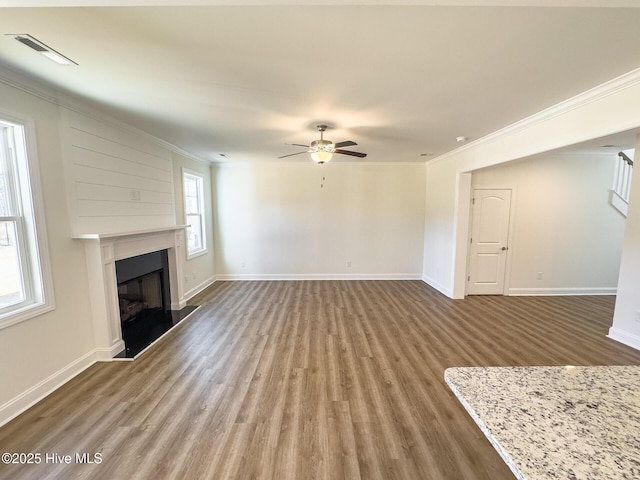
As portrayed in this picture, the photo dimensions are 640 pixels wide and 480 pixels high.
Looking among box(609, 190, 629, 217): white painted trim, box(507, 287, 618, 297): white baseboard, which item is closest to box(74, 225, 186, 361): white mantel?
box(507, 287, 618, 297): white baseboard

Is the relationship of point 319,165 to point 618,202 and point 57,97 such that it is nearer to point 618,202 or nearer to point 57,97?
point 57,97

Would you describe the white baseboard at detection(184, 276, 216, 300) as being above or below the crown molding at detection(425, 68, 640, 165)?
below

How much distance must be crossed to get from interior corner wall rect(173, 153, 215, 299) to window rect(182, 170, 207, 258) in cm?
11

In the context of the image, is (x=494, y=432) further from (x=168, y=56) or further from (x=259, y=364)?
(x=168, y=56)

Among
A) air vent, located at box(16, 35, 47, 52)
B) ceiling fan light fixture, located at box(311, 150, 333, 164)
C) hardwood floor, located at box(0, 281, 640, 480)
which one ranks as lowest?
hardwood floor, located at box(0, 281, 640, 480)

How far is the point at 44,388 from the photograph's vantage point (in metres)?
2.21

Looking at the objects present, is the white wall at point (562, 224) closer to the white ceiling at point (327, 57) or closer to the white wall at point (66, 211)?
the white ceiling at point (327, 57)

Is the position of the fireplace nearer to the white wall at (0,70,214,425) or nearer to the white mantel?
the white mantel

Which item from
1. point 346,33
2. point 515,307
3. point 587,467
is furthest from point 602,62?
point 515,307

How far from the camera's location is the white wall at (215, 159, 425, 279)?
19.1ft

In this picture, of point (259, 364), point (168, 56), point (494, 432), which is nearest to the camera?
point (494, 432)

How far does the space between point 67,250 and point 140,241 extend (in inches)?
33.9

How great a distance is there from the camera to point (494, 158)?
141 inches

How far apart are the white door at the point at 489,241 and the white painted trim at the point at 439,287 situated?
1.38 feet
